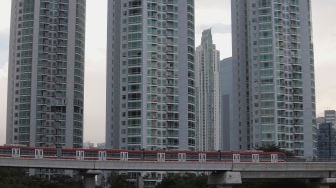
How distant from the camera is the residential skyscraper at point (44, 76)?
605 feet

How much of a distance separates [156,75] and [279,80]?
1564 inches

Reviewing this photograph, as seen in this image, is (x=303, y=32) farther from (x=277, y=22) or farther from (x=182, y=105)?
(x=182, y=105)

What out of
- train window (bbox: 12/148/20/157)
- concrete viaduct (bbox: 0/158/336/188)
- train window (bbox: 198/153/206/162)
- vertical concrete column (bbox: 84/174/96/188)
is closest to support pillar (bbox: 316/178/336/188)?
concrete viaduct (bbox: 0/158/336/188)

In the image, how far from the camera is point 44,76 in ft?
616

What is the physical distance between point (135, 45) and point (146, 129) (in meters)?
24.1

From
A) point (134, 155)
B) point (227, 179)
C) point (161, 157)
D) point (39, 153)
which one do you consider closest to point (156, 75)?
point (161, 157)

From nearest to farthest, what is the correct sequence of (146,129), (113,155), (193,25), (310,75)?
(113,155) → (146,129) → (193,25) → (310,75)

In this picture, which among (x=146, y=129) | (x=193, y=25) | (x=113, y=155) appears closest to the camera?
(x=113, y=155)

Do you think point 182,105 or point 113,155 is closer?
point 113,155

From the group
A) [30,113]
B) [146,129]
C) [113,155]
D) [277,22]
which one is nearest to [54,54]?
[30,113]

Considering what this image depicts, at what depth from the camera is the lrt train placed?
84.2 metres

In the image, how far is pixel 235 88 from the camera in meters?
193

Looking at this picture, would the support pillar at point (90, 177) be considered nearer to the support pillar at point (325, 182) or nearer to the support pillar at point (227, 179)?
the support pillar at point (227, 179)

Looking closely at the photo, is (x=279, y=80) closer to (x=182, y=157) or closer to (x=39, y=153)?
(x=182, y=157)
